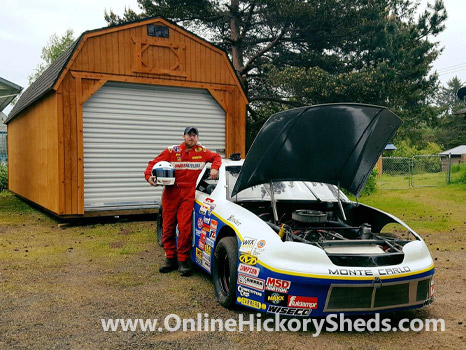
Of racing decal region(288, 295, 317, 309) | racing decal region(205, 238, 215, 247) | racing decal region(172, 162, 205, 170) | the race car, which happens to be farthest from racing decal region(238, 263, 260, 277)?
racing decal region(172, 162, 205, 170)

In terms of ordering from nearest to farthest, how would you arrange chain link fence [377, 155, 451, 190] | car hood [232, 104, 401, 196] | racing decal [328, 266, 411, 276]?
→ racing decal [328, 266, 411, 276], car hood [232, 104, 401, 196], chain link fence [377, 155, 451, 190]

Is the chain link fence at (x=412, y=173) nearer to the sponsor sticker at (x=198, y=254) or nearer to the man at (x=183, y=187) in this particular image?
the man at (x=183, y=187)

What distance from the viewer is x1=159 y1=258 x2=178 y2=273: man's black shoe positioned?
5.63m

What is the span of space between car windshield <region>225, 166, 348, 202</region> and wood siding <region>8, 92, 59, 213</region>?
17.8 feet

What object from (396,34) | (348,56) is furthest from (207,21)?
(396,34)

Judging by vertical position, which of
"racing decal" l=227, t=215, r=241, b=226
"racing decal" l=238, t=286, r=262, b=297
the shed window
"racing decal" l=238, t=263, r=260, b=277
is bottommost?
"racing decal" l=238, t=286, r=262, b=297

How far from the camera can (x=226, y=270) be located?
174 inches

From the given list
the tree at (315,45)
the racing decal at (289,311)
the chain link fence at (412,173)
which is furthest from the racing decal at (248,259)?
the chain link fence at (412,173)

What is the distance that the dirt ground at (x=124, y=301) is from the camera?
3539mm

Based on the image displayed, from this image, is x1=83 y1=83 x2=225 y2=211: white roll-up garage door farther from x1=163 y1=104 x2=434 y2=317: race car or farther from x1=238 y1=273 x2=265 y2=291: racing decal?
x1=238 y1=273 x2=265 y2=291: racing decal

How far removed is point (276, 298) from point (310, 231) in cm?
112

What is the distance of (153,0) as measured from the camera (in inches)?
736

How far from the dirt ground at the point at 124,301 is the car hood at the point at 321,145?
1.44 m

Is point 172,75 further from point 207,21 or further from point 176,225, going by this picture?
point 207,21
